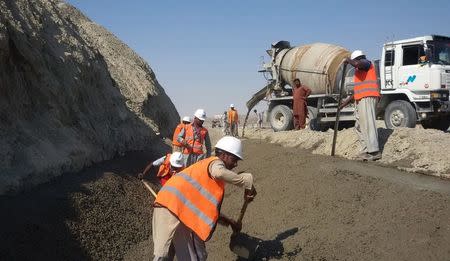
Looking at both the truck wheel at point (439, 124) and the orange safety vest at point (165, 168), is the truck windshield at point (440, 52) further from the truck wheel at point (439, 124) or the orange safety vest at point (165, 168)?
the orange safety vest at point (165, 168)

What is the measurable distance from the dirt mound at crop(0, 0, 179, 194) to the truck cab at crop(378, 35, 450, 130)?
6409 mm

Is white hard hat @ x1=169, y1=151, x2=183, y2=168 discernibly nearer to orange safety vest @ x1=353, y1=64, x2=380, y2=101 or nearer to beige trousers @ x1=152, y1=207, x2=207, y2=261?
beige trousers @ x1=152, y1=207, x2=207, y2=261

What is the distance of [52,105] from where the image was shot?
7801 millimetres

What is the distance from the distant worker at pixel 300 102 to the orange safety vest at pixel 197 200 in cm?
1078

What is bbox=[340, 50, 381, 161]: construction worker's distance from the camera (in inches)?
338

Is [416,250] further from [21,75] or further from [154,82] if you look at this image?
[154,82]

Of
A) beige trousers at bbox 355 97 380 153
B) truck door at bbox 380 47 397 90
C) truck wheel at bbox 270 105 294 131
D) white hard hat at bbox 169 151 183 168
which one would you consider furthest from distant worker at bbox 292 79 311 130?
white hard hat at bbox 169 151 183 168

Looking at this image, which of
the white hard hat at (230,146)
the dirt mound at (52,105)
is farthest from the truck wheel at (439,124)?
the white hard hat at (230,146)

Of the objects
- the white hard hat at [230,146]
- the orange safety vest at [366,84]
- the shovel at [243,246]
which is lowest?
the shovel at [243,246]

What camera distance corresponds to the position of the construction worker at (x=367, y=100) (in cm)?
858

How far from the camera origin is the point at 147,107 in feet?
47.2

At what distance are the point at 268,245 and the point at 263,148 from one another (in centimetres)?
708

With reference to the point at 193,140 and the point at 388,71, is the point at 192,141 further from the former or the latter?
the point at 388,71

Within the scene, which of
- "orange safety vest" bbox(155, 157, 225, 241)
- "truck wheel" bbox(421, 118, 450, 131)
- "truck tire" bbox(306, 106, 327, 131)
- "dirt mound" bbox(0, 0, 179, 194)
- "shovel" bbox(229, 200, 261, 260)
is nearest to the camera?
"orange safety vest" bbox(155, 157, 225, 241)
